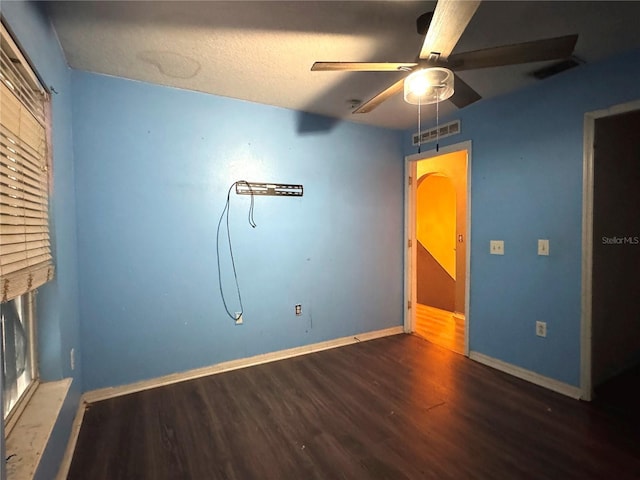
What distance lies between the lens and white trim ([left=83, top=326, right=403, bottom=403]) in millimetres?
2146

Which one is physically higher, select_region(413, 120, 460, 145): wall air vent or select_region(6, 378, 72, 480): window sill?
select_region(413, 120, 460, 145): wall air vent

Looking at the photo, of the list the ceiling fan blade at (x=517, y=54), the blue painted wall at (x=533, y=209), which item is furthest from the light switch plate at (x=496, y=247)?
the ceiling fan blade at (x=517, y=54)

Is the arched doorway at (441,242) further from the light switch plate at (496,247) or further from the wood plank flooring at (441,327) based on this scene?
the light switch plate at (496,247)

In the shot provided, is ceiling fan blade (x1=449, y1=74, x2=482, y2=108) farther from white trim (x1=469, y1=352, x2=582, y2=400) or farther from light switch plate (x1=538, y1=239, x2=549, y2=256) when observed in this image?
white trim (x1=469, y1=352, x2=582, y2=400)

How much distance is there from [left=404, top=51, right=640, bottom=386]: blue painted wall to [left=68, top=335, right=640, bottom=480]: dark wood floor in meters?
0.40

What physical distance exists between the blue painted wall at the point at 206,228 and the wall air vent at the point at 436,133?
36cm

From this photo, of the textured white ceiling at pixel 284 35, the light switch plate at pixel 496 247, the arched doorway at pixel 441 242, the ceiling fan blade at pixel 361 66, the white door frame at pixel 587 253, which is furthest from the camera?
the arched doorway at pixel 441 242

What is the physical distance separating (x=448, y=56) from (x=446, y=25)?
219mm

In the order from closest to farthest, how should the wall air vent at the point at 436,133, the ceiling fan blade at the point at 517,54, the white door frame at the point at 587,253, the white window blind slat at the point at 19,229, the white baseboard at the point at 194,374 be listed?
the white window blind slat at the point at 19,229, the ceiling fan blade at the point at 517,54, the white baseboard at the point at 194,374, the white door frame at the point at 587,253, the wall air vent at the point at 436,133

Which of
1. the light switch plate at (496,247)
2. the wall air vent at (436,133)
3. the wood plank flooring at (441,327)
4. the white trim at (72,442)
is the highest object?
the wall air vent at (436,133)

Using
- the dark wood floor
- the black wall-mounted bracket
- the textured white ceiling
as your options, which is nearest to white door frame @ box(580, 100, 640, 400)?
the dark wood floor

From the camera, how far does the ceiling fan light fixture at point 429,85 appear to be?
4.57 feet

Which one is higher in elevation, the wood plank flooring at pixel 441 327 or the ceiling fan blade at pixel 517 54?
the ceiling fan blade at pixel 517 54

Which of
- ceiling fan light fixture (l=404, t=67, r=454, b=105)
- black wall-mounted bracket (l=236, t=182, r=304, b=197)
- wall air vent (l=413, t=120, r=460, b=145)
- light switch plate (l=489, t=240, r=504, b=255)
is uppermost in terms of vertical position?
wall air vent (l=413, t=120, r=460, b=145)
